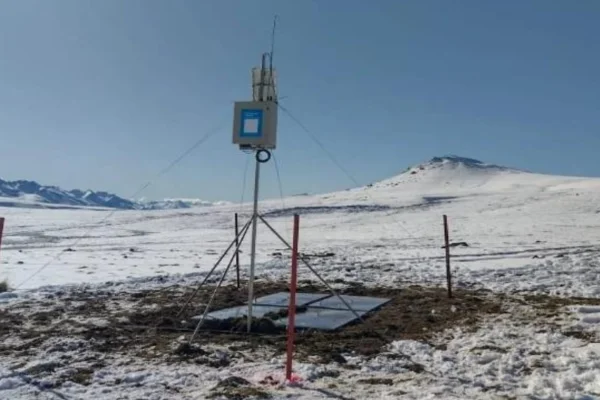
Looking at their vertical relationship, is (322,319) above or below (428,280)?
below

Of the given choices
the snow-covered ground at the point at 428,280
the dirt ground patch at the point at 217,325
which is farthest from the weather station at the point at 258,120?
the snow-covered ground at the point at 428,280

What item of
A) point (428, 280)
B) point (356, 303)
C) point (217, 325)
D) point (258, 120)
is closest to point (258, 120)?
point (258, 120)

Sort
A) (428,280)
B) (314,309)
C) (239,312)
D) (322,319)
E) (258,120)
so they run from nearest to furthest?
(258,120) < (322,319) < (239,312) < (314,309) < (428,280)

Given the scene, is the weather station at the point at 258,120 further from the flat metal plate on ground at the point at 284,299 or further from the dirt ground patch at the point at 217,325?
Answer: the flat metal plate on ground at the point at 284,299

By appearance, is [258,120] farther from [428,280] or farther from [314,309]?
[428,280]

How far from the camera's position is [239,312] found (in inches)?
353

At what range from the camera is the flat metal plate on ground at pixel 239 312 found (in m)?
8.56

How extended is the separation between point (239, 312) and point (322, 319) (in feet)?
4.56

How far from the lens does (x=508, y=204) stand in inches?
1908

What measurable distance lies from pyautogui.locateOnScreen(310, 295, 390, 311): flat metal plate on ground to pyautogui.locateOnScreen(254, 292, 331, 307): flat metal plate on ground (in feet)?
0.63

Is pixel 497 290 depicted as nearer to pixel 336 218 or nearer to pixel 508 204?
pixel 336 218

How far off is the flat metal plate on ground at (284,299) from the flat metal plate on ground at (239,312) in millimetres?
342

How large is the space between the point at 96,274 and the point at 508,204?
40074mm

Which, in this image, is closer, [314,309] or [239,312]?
[239,312]
